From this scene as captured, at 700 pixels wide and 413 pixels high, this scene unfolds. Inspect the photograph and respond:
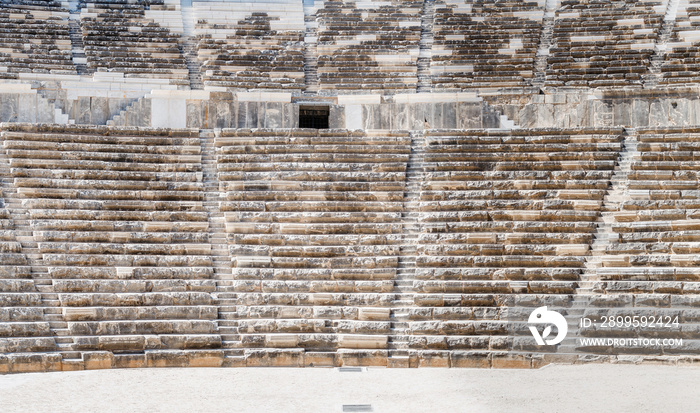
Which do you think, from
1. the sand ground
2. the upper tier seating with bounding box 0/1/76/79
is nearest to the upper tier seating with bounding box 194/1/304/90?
the upper tier seating with bounding box 0/1/76/79

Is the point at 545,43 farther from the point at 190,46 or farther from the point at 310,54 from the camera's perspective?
the point at 190,46

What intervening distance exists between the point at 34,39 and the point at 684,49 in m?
15.8

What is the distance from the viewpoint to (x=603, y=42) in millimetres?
19000

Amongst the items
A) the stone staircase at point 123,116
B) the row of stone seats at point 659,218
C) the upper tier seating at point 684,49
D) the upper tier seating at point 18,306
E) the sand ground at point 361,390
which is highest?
the upper tier seating at point 684,49

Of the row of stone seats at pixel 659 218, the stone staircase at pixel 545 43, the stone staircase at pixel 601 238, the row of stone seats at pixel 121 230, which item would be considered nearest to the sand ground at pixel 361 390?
the stone staircase at pixel 601 238

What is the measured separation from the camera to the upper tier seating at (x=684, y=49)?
684 inches

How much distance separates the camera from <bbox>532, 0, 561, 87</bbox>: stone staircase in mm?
18266

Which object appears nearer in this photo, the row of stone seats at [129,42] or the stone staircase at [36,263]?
the stone staircase at [36,263]

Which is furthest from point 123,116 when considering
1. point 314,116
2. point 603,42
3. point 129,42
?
point 603,42

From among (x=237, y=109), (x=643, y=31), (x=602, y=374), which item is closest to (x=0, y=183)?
(x=237, y=109)

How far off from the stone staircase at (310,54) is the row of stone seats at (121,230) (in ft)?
17.6

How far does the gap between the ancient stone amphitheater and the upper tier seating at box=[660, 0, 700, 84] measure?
58 millimetres

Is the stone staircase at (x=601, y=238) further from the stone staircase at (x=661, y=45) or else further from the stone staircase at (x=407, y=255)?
the stone staircase at (x=661, y=45)

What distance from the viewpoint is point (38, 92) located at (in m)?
14.2
